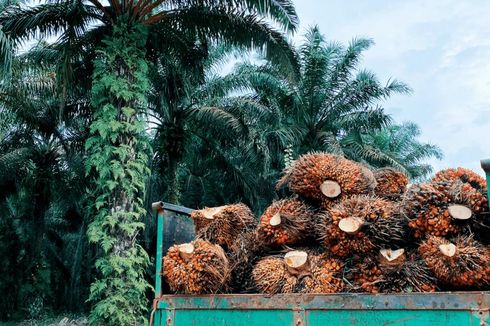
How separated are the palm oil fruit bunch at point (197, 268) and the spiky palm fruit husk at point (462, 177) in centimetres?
176

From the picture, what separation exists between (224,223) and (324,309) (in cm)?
152

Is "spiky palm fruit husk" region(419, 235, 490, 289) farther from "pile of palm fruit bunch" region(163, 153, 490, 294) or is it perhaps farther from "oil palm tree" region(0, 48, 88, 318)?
"oil palm tree" region(0, 48, 88, 318)

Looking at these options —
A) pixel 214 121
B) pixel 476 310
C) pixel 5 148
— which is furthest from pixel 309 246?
pixel 5 148

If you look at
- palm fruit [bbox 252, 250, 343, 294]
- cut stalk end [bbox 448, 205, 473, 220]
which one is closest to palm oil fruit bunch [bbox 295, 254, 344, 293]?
palm fruit [bbox 252, 250, 343, 294]

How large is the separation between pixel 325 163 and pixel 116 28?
643 cm

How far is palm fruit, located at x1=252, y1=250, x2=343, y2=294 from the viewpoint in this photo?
3.84 metres

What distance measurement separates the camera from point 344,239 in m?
3.91

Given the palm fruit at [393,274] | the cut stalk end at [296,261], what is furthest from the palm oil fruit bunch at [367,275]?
the cut stalk end at [296,261]

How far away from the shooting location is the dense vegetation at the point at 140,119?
9.30 meters

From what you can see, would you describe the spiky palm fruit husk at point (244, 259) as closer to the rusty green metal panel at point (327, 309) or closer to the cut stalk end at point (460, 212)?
the rusty green metal panel at point (327, 309)

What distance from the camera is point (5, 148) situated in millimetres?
16547

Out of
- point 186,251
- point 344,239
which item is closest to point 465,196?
point 344,239

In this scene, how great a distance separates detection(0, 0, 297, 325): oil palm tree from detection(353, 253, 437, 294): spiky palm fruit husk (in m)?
5.73

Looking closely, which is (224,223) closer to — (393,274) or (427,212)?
(393,274)
